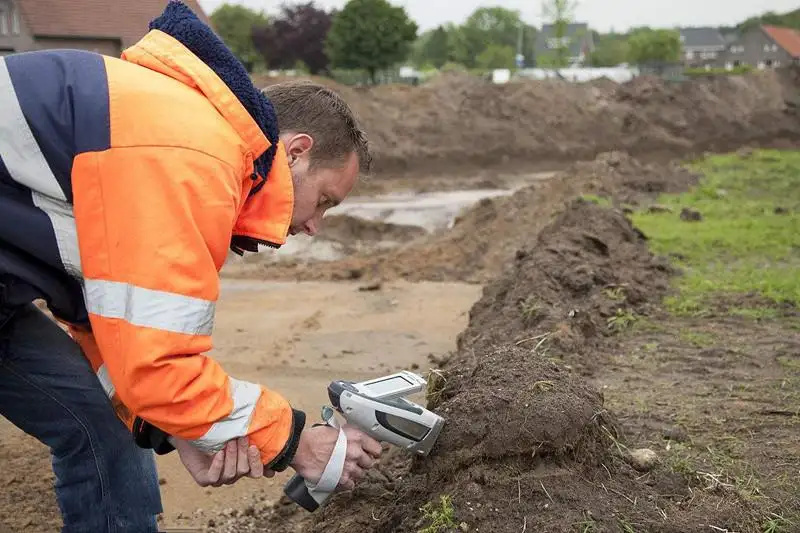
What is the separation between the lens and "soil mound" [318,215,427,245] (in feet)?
45.4

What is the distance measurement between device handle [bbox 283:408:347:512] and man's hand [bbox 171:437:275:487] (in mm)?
207

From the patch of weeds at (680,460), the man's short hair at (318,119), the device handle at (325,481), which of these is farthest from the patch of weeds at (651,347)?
the man's short hair at (318,119)

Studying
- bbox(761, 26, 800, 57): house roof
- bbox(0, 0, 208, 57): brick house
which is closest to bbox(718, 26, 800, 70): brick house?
bbox(761, 26, 800, 57): house roof

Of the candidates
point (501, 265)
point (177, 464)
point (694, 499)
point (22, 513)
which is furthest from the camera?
point (501, 265)

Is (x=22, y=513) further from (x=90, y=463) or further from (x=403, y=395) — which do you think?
(x=403, y=395)

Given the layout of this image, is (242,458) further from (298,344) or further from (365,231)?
(365,231)

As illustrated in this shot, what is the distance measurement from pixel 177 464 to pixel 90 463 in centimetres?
175

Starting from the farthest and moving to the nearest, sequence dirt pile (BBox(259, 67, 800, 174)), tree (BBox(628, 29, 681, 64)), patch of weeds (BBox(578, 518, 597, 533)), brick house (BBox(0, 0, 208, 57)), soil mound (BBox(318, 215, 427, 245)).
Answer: tree (BBox(628, 29, 681, 64)), dirt pile (BBox(259, 67, 800, 174)), soil mound (BBox(318, 215, 427, 245)), brick house (BBox(0, 0, 208, 57)), patch of weeds (BBox(578, 518, 597, 533))

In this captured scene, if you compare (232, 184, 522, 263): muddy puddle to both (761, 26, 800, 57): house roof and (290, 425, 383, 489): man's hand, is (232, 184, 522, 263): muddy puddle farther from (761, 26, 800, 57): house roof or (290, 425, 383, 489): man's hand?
(761, 26, 800, 57): house roof

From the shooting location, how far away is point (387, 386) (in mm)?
2799

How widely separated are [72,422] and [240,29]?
31735 millimetres

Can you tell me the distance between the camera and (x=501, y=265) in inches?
380

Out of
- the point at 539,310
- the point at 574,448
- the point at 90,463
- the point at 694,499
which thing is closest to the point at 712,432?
the point at 694,499

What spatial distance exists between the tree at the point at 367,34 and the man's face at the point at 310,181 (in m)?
33.8
